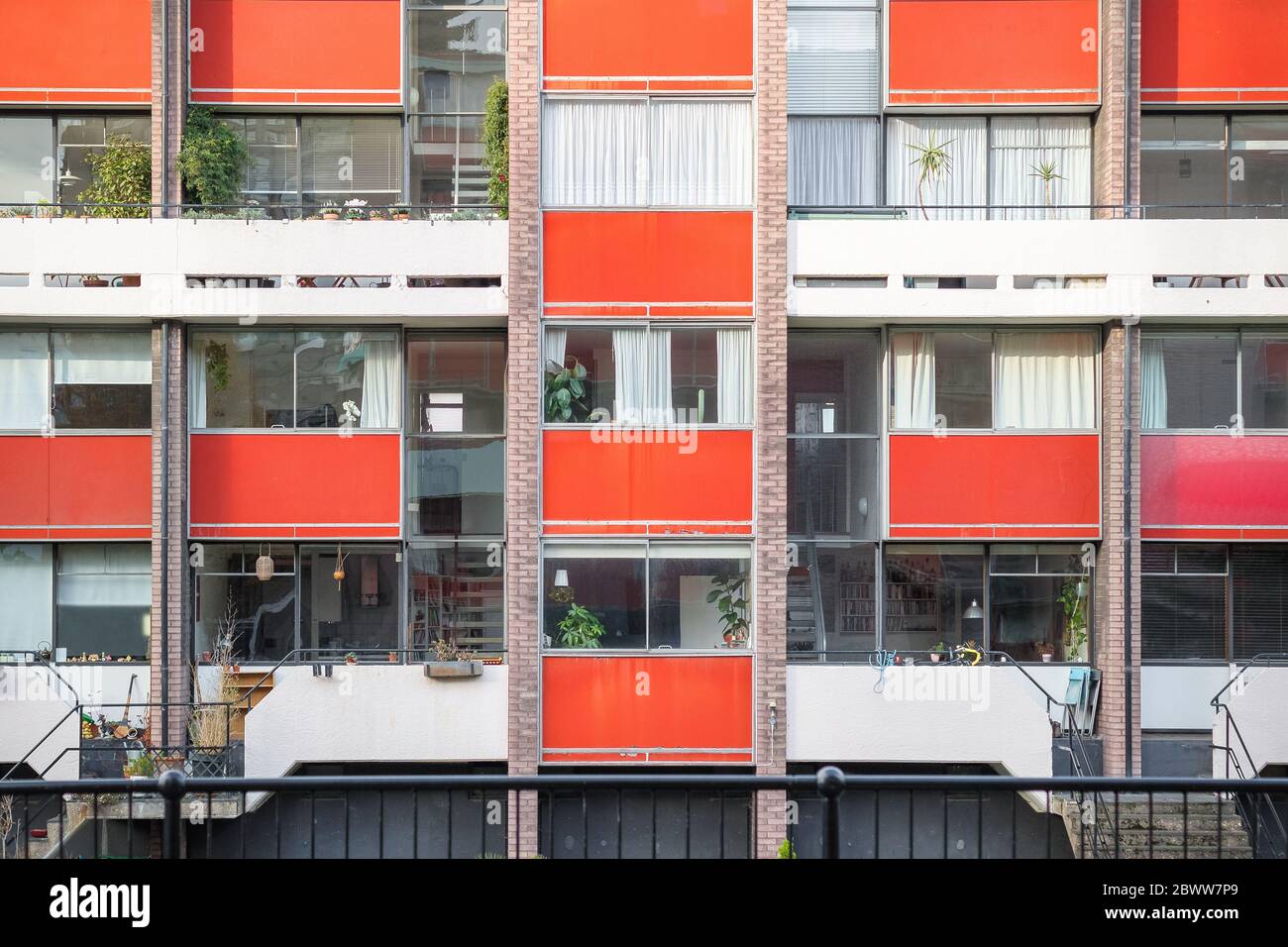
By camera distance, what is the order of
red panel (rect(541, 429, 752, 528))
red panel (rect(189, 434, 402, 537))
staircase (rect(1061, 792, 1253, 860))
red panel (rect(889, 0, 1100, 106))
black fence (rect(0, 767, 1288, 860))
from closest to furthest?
staircase (rect(1061, 792, 1253, 860)), black fence (rect(0, 767, 1288, 860)), red panel (rect(541, 429, 752, 528)), red panel (rect(189, 434, 402, 537)), red panel (rect(889, 0, 1100, 106))

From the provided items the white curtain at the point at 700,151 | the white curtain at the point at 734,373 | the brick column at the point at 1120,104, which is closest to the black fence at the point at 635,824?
the white curtain at the point at 734,373

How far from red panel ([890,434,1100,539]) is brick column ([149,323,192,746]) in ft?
31.7

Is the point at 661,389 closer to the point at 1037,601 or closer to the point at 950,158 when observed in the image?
the point at 950,158

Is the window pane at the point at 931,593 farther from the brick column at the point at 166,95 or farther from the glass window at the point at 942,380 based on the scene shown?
the brick column at the point at 166,95

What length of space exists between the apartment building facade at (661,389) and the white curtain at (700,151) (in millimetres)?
51

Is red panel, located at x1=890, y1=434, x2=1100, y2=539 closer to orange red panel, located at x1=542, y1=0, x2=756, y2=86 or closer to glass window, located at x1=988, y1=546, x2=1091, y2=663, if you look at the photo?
glass window, located at x1=988, y1=546, x2=1091, y2=663

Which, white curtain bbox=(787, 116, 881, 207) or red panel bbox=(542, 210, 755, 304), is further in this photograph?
white curtain bbox=(787, 116, 881, 207)

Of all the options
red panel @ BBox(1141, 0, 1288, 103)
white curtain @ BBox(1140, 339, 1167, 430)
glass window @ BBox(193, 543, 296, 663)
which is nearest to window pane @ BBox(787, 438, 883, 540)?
white curtain @ BBox(1140, 339, 1167, 430)

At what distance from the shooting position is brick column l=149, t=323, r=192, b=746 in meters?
13.6

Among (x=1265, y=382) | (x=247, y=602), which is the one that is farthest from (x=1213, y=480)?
(x=247, y=602)

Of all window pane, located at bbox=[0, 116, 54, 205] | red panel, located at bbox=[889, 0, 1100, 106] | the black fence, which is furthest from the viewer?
window pane, located at bbox=[0, 116, 54, 205]

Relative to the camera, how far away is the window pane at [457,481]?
14.4 m

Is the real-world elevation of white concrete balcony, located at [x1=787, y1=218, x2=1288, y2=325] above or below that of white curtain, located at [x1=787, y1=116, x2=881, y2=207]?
below
